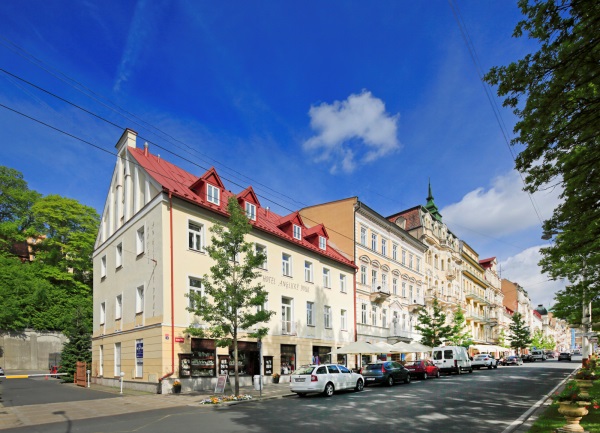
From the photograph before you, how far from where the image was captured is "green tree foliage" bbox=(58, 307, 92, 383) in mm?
33062

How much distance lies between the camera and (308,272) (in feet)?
111

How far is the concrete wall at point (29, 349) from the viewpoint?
43594mm

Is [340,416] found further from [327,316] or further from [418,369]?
[327,316]

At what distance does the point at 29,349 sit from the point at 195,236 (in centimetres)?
3159

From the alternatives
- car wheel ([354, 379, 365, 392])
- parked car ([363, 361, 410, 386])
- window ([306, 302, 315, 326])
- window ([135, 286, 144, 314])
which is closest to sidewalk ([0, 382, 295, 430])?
car wheel ([354, 379, 365, 392])

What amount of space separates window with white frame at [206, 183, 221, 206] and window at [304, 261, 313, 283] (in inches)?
373

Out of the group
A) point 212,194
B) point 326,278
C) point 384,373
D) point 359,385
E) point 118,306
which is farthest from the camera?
point 326,278

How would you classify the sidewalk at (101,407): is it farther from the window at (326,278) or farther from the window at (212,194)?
the window at (326,278)

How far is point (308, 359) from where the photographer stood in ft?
104

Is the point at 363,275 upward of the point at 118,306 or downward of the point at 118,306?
upward

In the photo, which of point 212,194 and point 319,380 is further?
point 212,194

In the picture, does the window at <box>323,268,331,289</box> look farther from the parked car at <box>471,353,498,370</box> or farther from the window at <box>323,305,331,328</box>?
the parked car at <box>471,353,498,370</box>

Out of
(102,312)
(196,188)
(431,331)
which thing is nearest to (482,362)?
(431,331)

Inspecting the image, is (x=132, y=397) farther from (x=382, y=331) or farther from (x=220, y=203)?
(x=382, y=331)
